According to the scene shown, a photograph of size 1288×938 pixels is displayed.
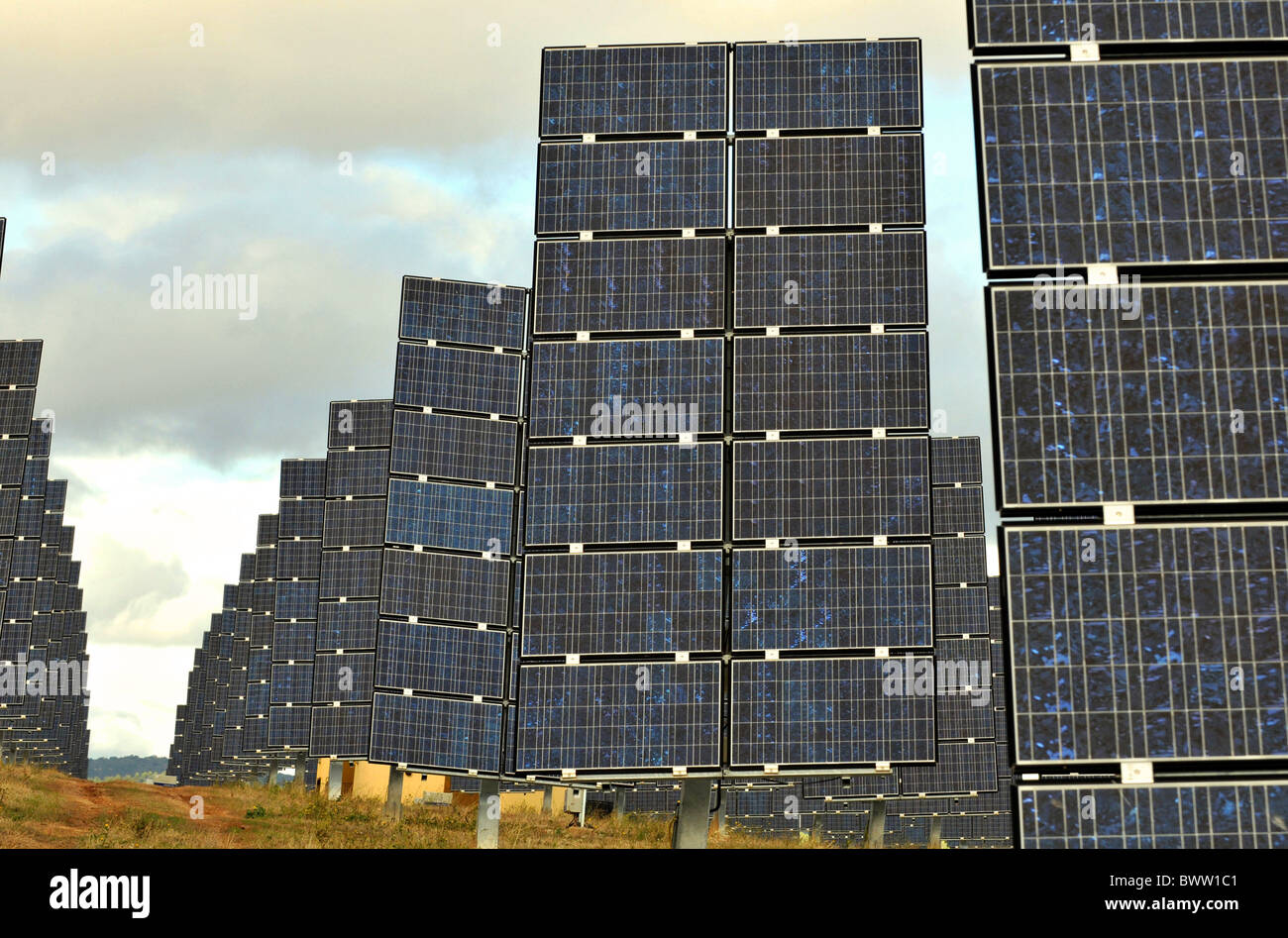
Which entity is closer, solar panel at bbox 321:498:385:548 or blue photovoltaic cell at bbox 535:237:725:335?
blue photovoltaic cell at bbox 535:237:725:335

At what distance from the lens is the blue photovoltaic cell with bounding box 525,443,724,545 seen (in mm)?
17422

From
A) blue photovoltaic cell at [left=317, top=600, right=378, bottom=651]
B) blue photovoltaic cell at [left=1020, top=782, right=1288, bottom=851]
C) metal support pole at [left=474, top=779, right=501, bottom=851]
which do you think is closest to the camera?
blue photovoltaic cell at [left=1020, top=782, right=1288, bottom=851]

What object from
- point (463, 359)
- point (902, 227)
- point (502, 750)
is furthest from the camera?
point (463, 359)

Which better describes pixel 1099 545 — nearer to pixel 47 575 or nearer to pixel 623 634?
pixel 623 634

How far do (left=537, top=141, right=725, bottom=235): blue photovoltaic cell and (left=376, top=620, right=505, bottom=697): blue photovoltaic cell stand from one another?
9.40 metres

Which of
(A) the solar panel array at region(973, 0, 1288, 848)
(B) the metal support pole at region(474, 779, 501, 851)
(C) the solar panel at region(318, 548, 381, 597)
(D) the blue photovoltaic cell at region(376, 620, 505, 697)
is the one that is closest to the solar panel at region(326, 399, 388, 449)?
(C) the solar panel at region(318, 548, 381, 597)

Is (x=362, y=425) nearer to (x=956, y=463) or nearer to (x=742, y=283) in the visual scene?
(x=956, y=463)

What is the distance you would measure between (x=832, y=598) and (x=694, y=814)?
3416 millimetres

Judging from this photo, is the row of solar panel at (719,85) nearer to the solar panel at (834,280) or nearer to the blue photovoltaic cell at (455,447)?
the solar panel at (834,280)

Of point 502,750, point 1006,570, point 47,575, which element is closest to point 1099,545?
point 1006,570

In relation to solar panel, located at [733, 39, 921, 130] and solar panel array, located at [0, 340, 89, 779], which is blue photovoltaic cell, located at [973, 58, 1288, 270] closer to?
solar panel, located at [733, 39, 921, 130]

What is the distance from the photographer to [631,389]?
706 inches
